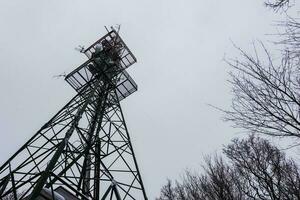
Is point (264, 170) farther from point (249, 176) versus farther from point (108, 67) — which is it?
point (108, 67)

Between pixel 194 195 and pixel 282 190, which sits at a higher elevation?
pixel 194 195

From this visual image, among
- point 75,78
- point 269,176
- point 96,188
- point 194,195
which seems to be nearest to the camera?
point 96,188

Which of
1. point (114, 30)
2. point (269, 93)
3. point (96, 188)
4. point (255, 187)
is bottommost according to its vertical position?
point (96, 188)

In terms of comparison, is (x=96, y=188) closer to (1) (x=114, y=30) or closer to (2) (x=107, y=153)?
(2) (x=107, y=153)

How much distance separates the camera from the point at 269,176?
37.0ft

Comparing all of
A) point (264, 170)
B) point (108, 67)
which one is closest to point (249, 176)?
point (264, 170)

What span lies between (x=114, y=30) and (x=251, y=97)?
267 inches

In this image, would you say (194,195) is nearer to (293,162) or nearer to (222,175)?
(222,175)

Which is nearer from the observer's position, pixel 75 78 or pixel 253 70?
pixel 253 70

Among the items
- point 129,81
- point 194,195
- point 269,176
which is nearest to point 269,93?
point 129,81

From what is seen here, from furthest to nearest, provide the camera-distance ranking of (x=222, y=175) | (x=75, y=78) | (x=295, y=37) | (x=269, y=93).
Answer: (x=222, y=175) → (x=75, y=78) → (x=269, y=93) → (x=295, y=37)

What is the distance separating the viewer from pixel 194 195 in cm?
1372

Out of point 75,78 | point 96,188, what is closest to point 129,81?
point 75,78

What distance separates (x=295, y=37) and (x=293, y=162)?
9.11 meters
